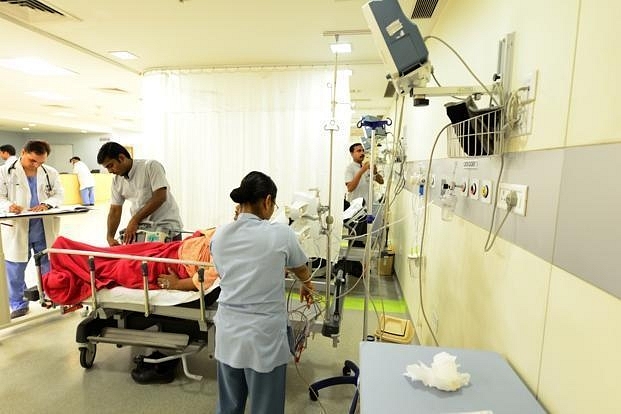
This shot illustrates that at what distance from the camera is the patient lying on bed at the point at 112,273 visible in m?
1.95

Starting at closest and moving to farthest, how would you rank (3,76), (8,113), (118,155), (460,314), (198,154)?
(460,314) → (118,155) → (198,154) → (3,76) → (8,113)

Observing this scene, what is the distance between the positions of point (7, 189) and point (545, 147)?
3848 mm

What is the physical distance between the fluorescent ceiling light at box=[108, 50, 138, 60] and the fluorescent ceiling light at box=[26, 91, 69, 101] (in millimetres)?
3076

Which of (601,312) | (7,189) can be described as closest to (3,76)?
(7,189)

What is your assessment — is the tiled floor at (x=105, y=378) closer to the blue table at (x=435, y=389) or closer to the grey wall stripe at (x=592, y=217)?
the blue table at (x=435, y=389)

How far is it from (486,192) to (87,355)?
101 inches

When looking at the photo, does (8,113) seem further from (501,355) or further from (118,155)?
(501,355)

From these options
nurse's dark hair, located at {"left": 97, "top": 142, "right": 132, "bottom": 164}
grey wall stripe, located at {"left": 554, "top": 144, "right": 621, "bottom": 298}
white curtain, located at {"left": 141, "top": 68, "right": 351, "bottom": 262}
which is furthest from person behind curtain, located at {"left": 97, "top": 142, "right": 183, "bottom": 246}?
grey wall stripe, located at {"left": 554, "top": 144, "right": 621, "bottom": 298}

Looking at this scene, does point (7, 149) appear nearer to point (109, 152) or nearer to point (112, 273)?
point (109, 152)

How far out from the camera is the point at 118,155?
7.93 ft

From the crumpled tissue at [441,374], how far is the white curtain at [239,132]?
2.28m

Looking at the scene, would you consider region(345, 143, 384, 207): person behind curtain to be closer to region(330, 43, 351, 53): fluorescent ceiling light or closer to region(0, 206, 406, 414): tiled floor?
region(330, 43, 351, 53): fluorescent ceiling light

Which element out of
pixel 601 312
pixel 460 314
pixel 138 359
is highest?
pixel 601 312

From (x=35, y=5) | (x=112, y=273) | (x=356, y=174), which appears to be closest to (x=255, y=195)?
(x=112, y=273)
